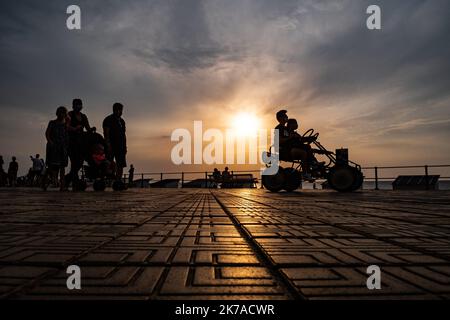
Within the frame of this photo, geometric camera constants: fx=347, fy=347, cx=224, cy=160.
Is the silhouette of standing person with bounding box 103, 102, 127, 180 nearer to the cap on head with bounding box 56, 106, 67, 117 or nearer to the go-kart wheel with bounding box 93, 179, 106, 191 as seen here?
the go-kart wheel with bounding box 93, 179, 106, 191

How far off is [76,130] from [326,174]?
21.6 ft

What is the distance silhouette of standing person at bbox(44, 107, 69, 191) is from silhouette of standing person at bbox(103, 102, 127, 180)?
3.33ft

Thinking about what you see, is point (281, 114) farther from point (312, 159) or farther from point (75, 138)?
point (75, 138)

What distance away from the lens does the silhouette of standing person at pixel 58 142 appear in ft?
28.1

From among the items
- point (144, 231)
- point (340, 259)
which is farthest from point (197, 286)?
point (144, 231)

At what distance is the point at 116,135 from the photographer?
28.2ft

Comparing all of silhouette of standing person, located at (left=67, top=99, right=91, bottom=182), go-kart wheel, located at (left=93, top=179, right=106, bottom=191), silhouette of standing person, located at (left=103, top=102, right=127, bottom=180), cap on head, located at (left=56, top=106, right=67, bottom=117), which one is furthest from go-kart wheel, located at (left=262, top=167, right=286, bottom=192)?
cap on head, located at (left=56, top=106, right=67, bottom=117)

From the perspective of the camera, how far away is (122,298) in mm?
962

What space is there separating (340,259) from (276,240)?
50 cm

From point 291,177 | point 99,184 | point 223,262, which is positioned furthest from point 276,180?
point 223,262

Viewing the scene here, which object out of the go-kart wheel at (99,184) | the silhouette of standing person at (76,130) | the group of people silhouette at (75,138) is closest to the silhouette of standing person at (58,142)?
the group of people silhouette at (75,138)

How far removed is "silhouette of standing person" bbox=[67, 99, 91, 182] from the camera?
827 cm

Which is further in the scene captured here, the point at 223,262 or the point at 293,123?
the point at 293,123
